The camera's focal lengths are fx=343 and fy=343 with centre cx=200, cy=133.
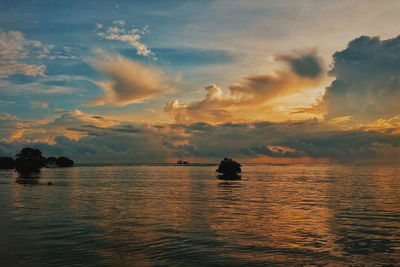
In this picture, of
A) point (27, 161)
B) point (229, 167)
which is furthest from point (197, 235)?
point (27, 161)

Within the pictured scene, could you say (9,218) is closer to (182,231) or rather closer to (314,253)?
(182,231)

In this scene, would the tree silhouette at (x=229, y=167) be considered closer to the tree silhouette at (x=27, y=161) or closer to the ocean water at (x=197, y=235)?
the tree silhouette at (x=27, y=161)

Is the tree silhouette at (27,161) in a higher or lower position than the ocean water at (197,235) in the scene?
higher

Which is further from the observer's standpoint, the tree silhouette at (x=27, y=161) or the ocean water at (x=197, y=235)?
the tree silhouette at (x=27, y=161)

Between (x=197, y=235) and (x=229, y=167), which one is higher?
(x=229, y=167)

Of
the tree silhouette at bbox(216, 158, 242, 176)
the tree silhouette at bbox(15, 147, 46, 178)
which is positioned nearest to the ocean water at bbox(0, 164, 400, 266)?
the tree silhouette at bbox(216, 158, 242, 176)

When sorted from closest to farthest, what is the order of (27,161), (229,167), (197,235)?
(197,235) → (229,167) → (27,161)

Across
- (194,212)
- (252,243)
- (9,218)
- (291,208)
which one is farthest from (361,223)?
(9,218)

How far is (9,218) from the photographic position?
3800 centimetres

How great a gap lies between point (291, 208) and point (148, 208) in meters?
19.8

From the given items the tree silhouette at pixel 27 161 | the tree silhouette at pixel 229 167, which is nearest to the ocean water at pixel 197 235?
the tree silhouette at pixel 229 167

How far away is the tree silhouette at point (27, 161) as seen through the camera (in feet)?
505

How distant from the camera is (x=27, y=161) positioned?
156 metres

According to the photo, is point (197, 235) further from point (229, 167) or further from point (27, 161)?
point (27, 161)
